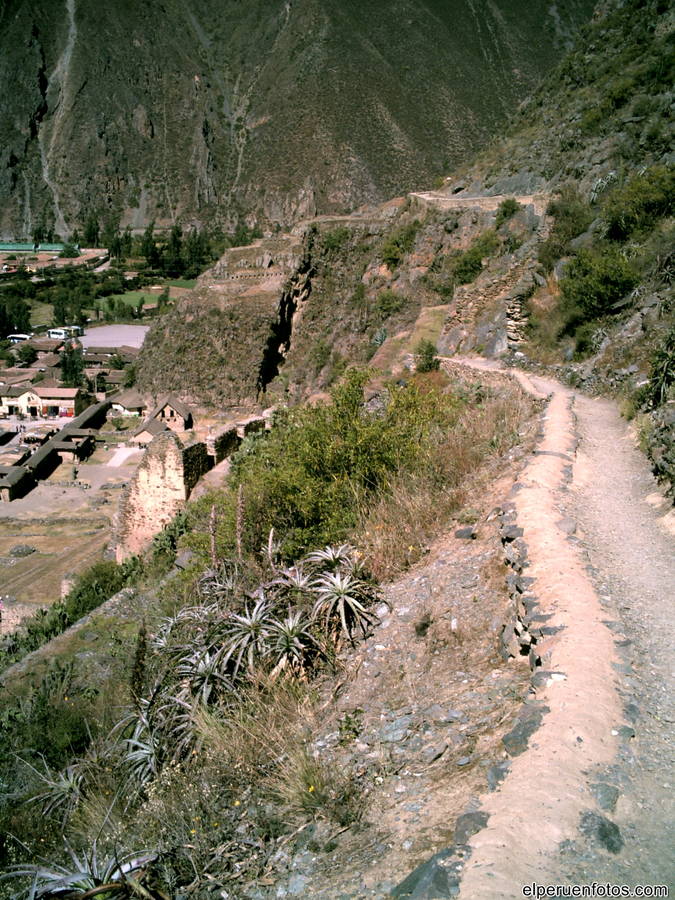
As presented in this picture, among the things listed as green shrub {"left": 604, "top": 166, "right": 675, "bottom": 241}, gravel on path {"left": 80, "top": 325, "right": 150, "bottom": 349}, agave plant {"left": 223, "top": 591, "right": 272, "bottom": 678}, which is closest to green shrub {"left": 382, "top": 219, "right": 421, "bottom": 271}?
green shrub {"left": 604, "top": 166, "right": 675, "bottom": 241}

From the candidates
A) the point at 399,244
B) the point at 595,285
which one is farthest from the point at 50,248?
the point at 595,285

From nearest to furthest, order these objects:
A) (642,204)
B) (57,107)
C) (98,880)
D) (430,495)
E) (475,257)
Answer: (98,880), (430,495), (642,204), (475,257), (57,107)

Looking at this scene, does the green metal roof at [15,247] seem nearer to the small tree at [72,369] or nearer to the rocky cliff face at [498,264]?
the small tree at [72,369]

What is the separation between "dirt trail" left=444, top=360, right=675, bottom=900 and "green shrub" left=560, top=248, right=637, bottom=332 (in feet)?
29.2

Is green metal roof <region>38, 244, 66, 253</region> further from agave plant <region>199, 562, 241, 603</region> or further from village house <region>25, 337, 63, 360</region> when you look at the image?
agave plant <region>199, 562, 241, 603</region>

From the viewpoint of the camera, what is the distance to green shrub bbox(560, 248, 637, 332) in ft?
47.4

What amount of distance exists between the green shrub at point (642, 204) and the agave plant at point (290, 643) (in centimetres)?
1489

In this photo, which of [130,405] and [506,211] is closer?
[506,211]

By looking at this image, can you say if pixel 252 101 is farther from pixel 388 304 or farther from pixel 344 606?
pixel 344 606

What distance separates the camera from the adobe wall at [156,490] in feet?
51.2

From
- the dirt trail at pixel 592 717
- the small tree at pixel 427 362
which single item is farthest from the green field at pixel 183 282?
the dirt trail at pixel 592 717

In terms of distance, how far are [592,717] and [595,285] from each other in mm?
12973

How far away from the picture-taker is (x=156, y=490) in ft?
52.0

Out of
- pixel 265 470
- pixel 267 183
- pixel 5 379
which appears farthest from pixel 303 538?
pixel 267 183
